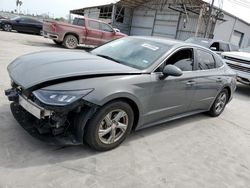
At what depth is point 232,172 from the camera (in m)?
3.68

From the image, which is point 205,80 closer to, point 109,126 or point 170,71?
point 170,71

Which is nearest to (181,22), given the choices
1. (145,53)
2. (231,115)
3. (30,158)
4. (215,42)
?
(215,42)

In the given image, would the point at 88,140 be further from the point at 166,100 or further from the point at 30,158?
the point at 166,100

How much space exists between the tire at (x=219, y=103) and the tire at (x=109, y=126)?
2.72m

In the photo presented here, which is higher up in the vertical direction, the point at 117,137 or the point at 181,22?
the point at 181,22

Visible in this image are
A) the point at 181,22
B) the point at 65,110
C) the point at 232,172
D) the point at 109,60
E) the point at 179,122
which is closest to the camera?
the point at 65,110

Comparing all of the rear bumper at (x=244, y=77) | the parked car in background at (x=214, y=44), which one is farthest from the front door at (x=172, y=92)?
the parked car in background at (x=214, y=44)

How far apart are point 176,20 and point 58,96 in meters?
26.2

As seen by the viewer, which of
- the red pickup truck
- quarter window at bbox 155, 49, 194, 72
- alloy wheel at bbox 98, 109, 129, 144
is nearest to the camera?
alloy wheel at bbox 98, 109, 129, 144

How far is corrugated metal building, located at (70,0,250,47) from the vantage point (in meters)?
24.5

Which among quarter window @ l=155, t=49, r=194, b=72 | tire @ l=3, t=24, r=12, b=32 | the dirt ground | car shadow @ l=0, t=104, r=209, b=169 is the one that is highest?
quarter window @ l=155, t=49, r=194, b=72

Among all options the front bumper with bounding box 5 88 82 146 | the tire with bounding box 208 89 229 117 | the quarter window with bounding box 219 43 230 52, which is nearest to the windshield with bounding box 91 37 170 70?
the front bumper with bounding box 5 88 82 146

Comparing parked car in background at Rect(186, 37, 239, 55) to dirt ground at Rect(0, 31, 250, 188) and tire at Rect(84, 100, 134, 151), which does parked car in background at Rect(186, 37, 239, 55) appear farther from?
tire at Rect(84, 100, 134, 151)

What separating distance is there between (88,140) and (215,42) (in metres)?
10.7
